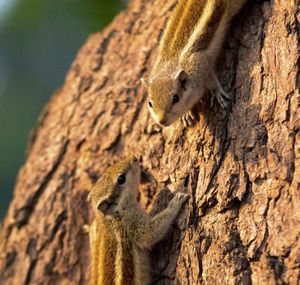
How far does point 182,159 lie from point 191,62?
33.6 inches

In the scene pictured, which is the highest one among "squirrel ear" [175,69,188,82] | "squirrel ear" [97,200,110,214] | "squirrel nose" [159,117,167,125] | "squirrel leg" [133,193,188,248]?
"squirrel ear" [175,69,188,82]

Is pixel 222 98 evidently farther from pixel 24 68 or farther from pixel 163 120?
pixel 24 68

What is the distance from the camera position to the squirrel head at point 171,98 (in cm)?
569

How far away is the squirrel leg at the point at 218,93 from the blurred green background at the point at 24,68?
26.1 feet

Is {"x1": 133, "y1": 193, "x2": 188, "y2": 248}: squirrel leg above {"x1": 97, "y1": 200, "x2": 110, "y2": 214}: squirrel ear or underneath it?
underneath

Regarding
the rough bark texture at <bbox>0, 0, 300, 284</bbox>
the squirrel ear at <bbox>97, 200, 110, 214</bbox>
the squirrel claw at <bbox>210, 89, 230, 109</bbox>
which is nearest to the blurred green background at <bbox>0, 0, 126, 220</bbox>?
the rough bark texture at <bbox>0, 0, 300, 284</bbox>

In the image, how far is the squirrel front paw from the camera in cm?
562

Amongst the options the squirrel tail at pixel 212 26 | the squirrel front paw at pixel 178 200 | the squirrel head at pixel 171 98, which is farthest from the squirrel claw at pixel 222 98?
the squirrel front paw at pixel 178 200

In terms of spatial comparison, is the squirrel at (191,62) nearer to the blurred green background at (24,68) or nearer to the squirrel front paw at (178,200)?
the squirrel front paw at (178,200)

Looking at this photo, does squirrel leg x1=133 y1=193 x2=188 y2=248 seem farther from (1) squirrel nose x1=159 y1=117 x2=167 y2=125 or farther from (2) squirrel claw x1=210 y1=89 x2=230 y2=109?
(2) squirrel claw x1=210 y1=89 x2=230 y2=109

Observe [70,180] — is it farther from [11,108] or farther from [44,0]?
[11,108]

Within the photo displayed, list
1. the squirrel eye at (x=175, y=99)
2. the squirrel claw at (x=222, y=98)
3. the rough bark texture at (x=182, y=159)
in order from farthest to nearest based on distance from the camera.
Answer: the squirrel eye at (x=175, y=99), the squirrel claw at (x=222, y=98), the rough bark texture at (x=182, y=159)

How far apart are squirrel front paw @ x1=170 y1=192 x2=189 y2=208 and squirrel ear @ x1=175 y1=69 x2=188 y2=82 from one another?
3.23 ft

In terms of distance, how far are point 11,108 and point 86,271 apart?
1022 centimetres
